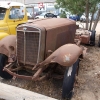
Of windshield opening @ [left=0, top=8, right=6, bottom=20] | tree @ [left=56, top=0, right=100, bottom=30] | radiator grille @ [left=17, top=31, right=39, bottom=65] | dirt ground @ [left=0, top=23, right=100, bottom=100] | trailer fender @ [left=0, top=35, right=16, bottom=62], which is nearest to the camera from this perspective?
radiator grille @ [left=17, top=31, right=39, bottom=65]

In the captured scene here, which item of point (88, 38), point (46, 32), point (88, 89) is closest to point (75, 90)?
point (88, 89)

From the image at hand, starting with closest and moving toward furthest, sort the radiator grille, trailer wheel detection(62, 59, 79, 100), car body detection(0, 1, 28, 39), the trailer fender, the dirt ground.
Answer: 1. trailer wheel detection(62, 59, 79, 100)
2. the radiator grille
3. the dirt ground
4. the trailer fender
5. car body detection(0, 1, 28, 39)

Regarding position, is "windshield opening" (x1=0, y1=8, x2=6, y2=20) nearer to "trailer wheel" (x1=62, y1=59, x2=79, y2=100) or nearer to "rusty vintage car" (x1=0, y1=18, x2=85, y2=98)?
"rusty vintage car" (x1=0, y1=18, x2=85, y2=98)

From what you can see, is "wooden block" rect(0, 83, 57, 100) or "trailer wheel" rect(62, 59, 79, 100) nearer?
"wooden block" rect(0, 83, 57, 100)

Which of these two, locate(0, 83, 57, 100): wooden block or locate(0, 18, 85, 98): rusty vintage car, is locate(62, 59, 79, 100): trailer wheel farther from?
locate(0, 83, 57, 100): wooden block

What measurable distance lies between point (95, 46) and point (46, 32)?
5246 mm

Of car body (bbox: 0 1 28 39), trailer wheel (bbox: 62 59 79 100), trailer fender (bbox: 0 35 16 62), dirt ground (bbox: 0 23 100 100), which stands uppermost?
car body (bbox: 0 1 28 39)

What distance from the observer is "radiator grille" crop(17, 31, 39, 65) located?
392 centimetres

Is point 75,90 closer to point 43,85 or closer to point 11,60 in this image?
point 43,85

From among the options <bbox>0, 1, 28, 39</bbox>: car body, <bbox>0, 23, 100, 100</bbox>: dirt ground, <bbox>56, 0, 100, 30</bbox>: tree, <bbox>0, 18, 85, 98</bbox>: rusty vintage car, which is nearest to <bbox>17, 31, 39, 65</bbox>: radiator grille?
<bbox>0, 18, 85, 98</bbox>: rusty vintage car

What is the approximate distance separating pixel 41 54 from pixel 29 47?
320 mm

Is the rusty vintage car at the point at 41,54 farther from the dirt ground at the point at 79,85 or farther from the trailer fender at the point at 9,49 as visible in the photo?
the dirt ground at the point at 79,85

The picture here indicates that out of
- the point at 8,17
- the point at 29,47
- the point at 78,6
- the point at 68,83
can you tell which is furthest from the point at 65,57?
the point at 78,6

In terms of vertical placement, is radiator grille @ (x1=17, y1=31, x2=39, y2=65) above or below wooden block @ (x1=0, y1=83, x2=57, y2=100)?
above
